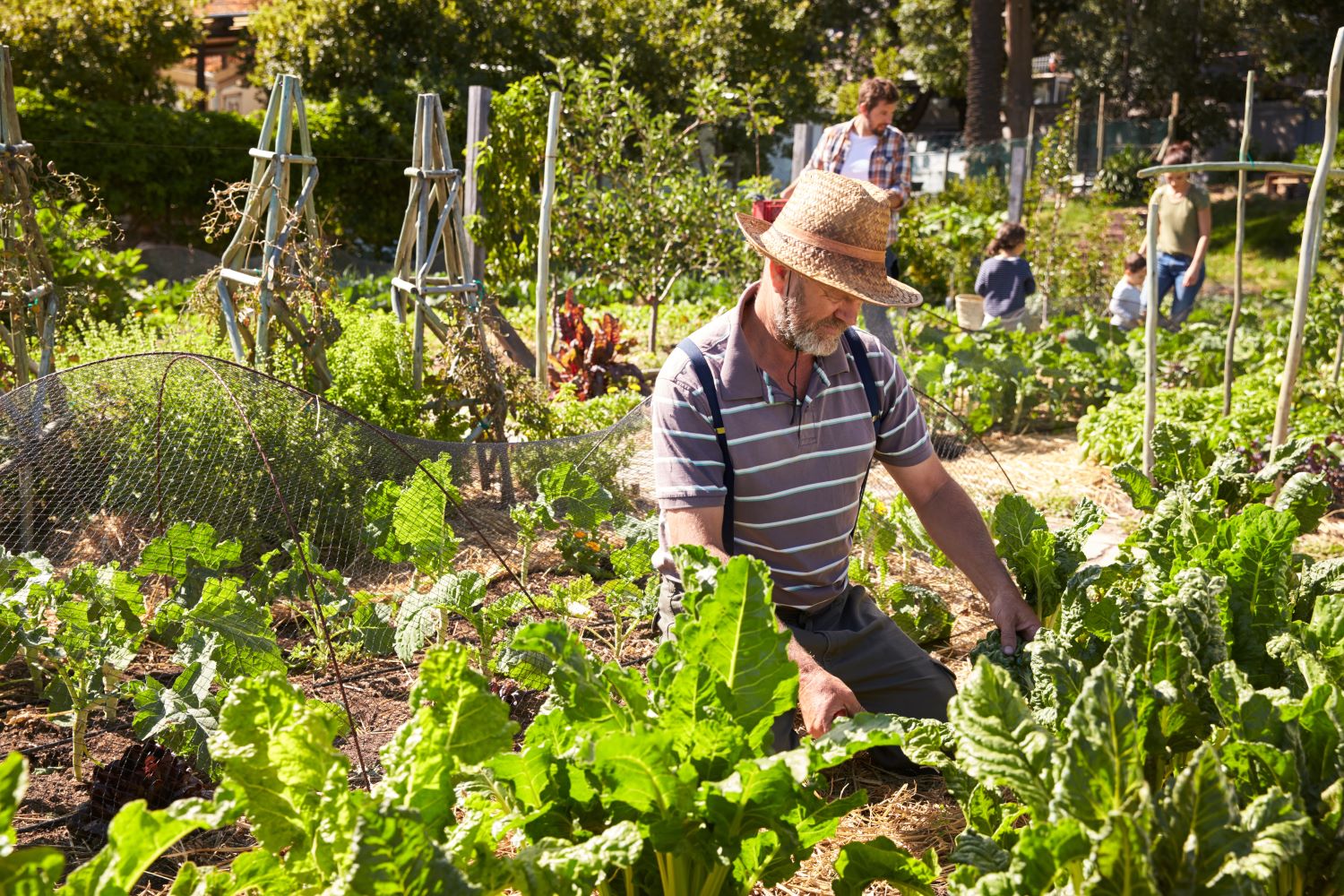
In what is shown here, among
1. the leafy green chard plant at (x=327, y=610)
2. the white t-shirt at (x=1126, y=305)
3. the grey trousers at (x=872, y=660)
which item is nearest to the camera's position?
the grey trousers at (x=872, y=660)

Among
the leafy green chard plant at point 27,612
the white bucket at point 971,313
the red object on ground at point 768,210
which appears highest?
the red object on ground at point 768,210

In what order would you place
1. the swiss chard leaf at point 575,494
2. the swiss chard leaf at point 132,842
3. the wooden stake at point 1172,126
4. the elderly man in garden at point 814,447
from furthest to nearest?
the wooden stake at point 1172,126, the swiss chard leaf at point 575,494, the elderly man in garden at point 814,447, the swiss chard leaf at point 132,842

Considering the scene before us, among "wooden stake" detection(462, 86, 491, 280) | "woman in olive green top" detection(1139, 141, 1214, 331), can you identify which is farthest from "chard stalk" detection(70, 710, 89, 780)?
"woman in olive green top" detection(1139, 141, 1214, 331)

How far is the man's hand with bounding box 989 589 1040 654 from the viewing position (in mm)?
2707

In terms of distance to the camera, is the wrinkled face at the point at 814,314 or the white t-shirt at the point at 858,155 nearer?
the wrinkled face at the point at 814,314

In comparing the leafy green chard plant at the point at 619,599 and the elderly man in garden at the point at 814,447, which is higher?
the elderly man in garden at the point at 814,447

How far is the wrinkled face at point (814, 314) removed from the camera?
2.65 meters

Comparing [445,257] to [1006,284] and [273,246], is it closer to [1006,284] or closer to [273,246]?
[273,246]

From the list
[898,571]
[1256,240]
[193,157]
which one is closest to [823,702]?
[898,571]

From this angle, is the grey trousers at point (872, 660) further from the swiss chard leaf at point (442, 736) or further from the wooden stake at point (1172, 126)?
the wooden stake at point (1172, 126)

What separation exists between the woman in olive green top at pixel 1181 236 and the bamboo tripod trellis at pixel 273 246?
5.43 metres

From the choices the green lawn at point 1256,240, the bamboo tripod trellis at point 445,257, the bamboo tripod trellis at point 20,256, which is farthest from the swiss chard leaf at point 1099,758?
the green lawn at point 1256,240

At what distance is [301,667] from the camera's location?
10.8 feet

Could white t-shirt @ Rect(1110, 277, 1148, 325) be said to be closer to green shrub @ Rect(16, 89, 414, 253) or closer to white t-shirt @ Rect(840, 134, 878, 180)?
white t-shirt @ Rect(840, 134, 878, 180)
